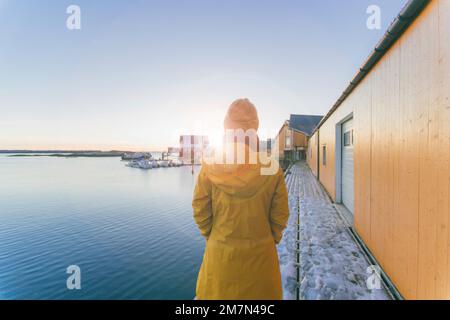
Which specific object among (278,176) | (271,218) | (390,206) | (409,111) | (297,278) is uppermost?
→ (409,111)

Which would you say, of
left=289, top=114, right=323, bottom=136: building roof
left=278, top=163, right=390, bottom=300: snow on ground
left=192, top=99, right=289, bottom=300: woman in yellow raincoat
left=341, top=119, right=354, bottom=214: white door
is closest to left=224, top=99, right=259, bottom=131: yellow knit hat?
left=192, top=99, right=289, bottom=300: woman in yellow raincoat

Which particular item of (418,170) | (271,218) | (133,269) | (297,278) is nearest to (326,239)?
(297,278)

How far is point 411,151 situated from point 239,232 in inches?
92.5

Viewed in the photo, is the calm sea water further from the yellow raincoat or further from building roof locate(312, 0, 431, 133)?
building roof locate(312, 0, 431, 133)

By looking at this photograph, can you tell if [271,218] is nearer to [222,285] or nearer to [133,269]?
[222,285]

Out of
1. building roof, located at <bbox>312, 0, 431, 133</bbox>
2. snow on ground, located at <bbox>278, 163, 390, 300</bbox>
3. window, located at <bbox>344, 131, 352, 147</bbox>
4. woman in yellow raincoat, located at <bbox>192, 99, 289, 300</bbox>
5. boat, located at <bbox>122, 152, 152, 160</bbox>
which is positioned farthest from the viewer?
boat, located at <bbox>122, 152, 152, 160</bbox>

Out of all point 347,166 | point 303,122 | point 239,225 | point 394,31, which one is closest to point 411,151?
point 394,31

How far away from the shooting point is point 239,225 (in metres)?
1.50

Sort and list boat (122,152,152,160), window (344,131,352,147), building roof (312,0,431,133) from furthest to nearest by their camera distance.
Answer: boat (122,152,152,160)
window (344,131,352,147)
building roof (312,0,431,133)

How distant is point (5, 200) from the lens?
18672 mm

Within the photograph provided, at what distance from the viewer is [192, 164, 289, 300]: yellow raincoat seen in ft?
4.89

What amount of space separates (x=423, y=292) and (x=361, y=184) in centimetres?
260

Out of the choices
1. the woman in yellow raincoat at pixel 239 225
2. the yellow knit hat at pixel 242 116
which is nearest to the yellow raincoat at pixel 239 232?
the woman in yellow raincoat at pixel 239 225

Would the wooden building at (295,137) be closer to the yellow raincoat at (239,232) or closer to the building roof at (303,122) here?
the building roof at (303,122)
